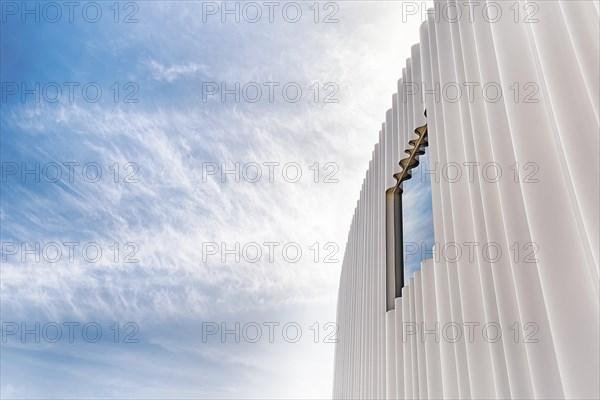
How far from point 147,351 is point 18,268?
3.77 meters

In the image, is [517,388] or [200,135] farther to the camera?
[200,135]

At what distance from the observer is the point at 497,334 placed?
3.97 feet

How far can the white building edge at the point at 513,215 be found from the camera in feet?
3.10

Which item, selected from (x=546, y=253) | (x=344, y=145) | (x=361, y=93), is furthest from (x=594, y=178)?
(x=344, y=145)

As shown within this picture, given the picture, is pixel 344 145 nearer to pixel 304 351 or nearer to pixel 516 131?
pixel 304 351

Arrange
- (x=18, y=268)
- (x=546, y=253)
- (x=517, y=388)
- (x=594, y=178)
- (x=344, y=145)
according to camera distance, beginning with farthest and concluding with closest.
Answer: (x=18, y=268), (x=344, y=145), (x=517, y=388), (x=546, y=253), (x=594, y=178)

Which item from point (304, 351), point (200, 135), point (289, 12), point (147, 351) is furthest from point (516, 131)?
point (147, 351)

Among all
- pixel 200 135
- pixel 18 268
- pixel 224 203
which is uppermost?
pixel 200 135

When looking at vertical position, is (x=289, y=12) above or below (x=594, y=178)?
above

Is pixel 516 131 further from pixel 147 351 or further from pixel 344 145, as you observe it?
pixel 147 351

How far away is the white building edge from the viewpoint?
944mm

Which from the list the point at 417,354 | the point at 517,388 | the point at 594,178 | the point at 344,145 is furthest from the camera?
the point at 344,145

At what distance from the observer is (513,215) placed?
119 centimetres

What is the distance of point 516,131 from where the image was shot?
1.18 metres
